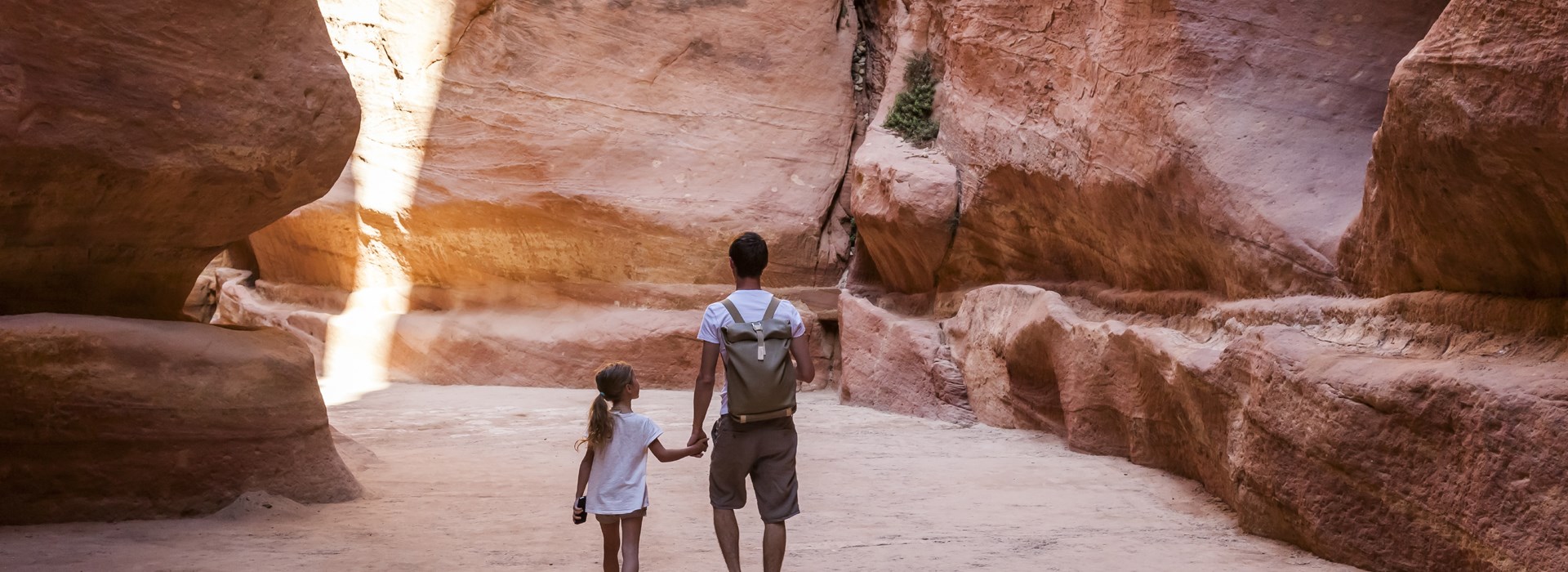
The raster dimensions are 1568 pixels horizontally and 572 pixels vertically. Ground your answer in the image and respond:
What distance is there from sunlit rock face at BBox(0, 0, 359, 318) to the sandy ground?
1144 mm

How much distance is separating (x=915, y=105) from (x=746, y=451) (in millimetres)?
7654

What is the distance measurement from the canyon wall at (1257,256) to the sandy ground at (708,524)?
395mm

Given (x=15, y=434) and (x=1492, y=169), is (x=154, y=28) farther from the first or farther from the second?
(x=1492, y=169)

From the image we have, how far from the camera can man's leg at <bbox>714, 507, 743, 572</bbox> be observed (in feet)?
12.0

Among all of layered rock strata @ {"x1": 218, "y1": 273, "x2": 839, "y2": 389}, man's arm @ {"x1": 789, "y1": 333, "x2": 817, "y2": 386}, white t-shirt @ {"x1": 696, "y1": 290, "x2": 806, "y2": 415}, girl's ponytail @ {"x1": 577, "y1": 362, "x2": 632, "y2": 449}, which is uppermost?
white t-shirt @ {"x1": 696, "y1": 290, "x2": 806, "y2": 415}

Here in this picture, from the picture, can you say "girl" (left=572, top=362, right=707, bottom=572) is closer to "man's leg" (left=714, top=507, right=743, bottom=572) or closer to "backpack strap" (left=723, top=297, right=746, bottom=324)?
"man's leg" (left=714, top=507, right=743, bottom=572)

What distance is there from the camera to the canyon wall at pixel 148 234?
4.33 m

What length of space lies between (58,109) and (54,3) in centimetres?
38

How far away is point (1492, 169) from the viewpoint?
360 centimetres

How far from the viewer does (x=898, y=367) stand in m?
10.0

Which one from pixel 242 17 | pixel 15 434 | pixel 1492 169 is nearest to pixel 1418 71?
pixel 1492 169

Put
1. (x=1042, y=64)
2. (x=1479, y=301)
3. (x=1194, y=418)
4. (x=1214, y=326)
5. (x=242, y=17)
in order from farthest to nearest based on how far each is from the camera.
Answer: (x=1042, y=64)
(x=1214, y=326)
(x=1194, y=418)
(x=242, y=17)
(x=1479, y=301)

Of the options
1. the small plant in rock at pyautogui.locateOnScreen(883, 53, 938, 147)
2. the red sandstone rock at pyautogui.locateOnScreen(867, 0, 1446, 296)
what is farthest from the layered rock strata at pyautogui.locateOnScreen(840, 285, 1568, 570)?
the small plant in rock at pyautogui.locateOnScreen(883, 53, 938, 147)

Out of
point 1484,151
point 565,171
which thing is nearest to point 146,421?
point 1484,151
